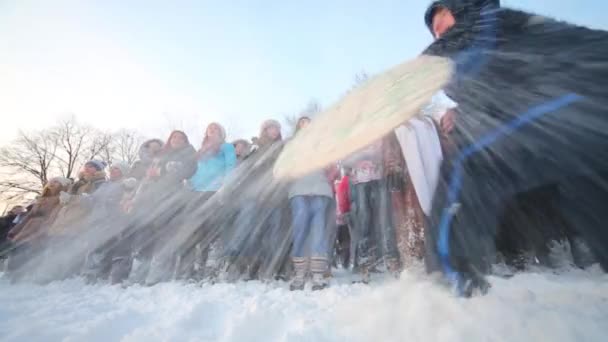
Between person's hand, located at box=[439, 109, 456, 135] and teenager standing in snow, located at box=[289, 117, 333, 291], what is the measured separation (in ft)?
4.27

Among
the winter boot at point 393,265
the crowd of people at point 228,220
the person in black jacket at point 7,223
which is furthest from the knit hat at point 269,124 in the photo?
the person in black jacket at point 7,223

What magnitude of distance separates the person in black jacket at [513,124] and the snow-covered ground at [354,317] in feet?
0.54

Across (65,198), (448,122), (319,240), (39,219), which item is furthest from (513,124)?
(39,219)

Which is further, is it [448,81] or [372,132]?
[372,132]

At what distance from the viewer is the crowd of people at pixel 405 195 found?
1242 mm

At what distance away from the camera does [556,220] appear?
5.70ft

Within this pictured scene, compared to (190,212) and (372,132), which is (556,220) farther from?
(190,212)

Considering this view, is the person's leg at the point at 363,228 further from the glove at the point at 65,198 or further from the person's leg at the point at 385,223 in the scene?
the glove at the point at 65,198

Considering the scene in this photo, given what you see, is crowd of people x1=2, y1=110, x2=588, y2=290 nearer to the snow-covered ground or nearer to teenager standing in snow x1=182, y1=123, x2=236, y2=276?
teenager standing in snow x1=182, y1=123, x2=236, y2=276

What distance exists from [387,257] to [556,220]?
4.42 ft

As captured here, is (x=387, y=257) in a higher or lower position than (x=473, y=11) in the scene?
lower

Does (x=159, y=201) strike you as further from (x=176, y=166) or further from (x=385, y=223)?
(x=385, y=223)

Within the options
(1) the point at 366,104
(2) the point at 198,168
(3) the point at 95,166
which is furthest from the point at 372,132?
(3) the point at 95,166

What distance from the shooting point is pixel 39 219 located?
184 inches
